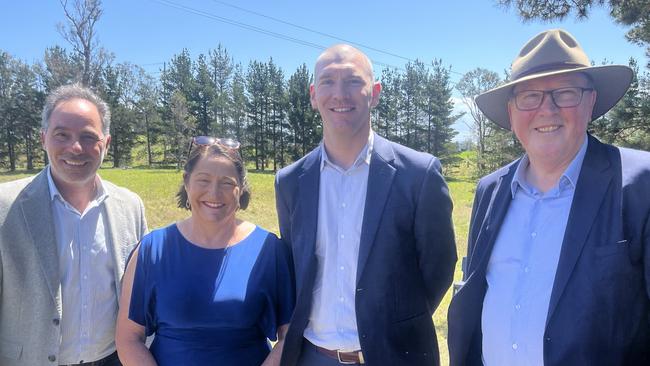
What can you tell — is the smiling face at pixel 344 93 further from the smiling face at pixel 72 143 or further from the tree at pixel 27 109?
the tree at pixel 27 109

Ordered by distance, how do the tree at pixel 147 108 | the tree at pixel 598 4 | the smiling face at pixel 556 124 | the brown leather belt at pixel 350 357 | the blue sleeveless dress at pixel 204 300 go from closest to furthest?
the smiling face at pixel 556 124 < the blue sleeveless dress at pixel 204 300 < the brown leather belt at pixel 350 357 < the tree at pixel 598 4 < the tree at pixel 147 108

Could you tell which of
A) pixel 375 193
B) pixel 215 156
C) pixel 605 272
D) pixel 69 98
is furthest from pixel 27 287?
pixel 605 272

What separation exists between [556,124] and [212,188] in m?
1.69

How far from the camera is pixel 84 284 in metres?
2.63

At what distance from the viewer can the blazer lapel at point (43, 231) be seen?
→ 250cm

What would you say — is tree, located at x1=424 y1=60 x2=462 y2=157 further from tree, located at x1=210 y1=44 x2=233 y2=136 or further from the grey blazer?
the grey blazer

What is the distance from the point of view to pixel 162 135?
48.1 meters

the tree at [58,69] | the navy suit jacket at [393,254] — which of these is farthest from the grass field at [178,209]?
the tree at [58,69]

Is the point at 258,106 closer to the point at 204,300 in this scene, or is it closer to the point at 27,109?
the point at 27,109

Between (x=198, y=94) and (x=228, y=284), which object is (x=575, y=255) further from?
(x=198, y=94)

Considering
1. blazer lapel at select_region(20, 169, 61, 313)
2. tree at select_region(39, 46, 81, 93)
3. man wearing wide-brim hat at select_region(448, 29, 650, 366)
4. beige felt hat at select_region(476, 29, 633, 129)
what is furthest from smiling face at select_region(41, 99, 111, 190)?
tree at select_region(39, 46, 81, 93)

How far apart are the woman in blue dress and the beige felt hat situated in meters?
1.52

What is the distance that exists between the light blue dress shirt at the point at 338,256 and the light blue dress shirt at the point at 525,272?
2.24ft

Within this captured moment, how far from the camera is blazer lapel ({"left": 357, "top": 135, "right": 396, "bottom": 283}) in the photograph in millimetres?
2484
